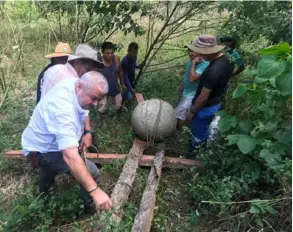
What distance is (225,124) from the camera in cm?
375

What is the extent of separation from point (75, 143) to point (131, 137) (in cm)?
263

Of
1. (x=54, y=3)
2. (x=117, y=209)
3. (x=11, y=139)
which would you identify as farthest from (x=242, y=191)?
(x=54, y=3)

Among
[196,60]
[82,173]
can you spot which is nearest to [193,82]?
[196,60]

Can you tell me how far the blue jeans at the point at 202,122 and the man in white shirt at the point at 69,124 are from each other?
1.99m

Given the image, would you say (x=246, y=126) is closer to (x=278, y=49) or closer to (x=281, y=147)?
(x=281, y=147)

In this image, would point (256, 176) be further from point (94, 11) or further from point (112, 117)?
point (94, 11)

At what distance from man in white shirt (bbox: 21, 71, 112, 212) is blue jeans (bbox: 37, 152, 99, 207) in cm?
3

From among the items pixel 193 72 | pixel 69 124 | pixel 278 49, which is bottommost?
pixel 193 72

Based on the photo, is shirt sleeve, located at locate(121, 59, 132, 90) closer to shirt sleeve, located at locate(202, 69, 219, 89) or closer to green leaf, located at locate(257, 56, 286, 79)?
shirt sleeve, located at locate(202, 69, 219, 89)

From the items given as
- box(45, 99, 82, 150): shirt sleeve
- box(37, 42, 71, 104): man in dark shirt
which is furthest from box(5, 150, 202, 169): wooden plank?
box(45, 99, 82, 150): shirt sleeve

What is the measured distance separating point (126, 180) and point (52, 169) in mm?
908

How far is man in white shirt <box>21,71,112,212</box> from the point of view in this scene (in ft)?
9.45

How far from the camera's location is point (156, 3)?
6.47m

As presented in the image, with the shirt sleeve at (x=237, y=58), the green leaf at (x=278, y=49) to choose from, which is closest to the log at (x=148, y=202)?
the shirt sleeve at (x=237, y=58)
